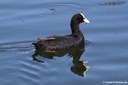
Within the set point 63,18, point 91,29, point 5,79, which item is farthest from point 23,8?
point 5,79

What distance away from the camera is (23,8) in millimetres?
17828

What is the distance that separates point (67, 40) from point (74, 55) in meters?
0.57

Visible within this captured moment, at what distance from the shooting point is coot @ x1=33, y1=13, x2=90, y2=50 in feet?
48.6

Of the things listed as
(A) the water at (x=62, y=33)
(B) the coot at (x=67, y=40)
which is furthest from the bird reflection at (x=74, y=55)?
(B) the coot at (x=67, y=40)

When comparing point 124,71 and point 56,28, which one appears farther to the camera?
point 56,28

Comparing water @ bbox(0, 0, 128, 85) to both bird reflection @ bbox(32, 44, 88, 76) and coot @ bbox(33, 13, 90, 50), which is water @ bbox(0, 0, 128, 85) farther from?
coot @ bbox(33, 13, 90, 50)

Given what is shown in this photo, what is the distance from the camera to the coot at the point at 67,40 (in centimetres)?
1482

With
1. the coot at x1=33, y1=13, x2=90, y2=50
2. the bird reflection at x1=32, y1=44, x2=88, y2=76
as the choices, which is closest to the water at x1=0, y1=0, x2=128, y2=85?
the bird reflection at x1=32, y1=44, x2=88, y2=76

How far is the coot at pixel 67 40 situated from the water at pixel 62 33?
267 mm

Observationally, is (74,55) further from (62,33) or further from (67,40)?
(62,33)

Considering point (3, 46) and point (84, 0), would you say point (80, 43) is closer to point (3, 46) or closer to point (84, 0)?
point (3, 46)

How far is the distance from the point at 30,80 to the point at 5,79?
1.88ft

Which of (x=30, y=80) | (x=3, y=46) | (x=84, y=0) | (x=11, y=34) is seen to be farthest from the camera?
(x=84, y=0)

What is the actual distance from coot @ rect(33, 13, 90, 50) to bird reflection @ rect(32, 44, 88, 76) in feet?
0.35
